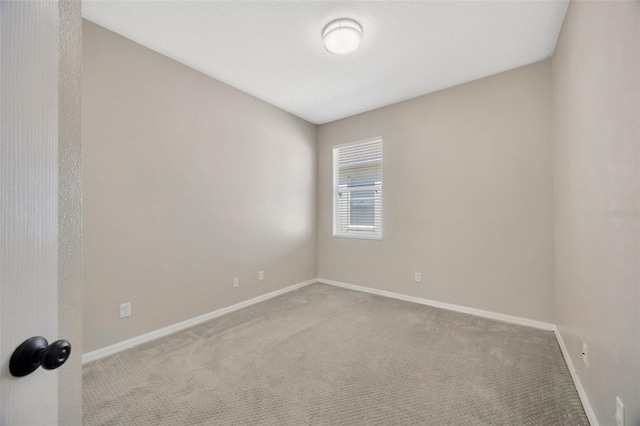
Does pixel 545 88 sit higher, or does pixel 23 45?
pixel 545 88

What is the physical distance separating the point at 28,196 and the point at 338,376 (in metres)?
1.96

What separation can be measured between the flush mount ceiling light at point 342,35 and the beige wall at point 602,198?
141cm

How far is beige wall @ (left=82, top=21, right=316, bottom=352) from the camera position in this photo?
6.88 ft

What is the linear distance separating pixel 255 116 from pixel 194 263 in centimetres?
196

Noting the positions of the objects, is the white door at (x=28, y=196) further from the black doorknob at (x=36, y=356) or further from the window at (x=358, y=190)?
the window at (x=358, y=190)

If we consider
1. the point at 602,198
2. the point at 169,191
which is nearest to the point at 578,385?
the point at 602,198

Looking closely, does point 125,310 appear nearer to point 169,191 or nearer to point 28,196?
point 169,191

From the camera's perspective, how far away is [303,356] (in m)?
2.13

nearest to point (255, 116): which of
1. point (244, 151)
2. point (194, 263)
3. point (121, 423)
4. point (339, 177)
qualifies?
point (244, 151)

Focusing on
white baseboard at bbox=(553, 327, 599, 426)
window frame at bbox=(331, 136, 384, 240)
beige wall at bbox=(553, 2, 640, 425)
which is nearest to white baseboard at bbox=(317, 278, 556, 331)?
white baseboard at bbox=(553, 327, 599, 426)

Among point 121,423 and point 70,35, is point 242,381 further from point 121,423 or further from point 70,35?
point 70,35

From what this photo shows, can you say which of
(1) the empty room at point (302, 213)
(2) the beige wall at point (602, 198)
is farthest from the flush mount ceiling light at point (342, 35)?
(2) the beige wall at point (602, 198)

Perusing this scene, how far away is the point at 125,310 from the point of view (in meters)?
2.24

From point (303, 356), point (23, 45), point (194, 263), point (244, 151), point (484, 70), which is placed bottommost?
point (303, 356)
